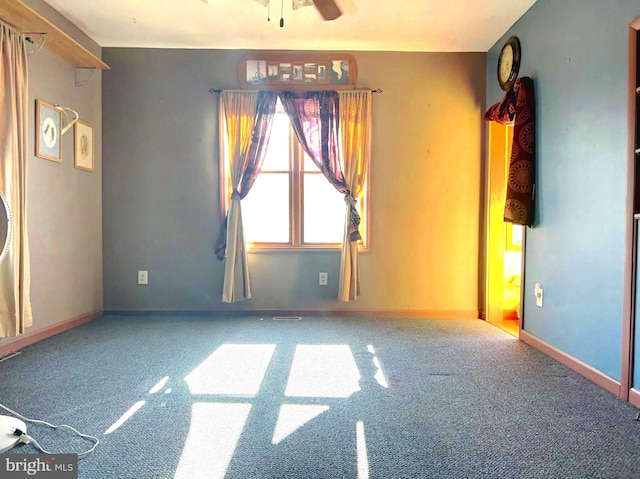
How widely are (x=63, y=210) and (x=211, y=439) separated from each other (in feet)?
7.86

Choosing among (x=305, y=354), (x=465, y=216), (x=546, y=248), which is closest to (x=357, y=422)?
(x=305, y=354)

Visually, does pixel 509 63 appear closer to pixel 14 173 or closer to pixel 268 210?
pixel 268 210

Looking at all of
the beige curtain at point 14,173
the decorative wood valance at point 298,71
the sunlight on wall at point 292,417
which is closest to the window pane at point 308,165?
the decorative wood valance at point 298,71

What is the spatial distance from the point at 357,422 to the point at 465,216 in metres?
2.43

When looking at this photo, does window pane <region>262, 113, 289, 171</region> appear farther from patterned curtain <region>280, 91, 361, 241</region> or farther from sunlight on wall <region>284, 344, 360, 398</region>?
sunlight on wall <region>284, 344, 360, 398</region>

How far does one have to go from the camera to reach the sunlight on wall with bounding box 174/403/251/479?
1274 millimetres

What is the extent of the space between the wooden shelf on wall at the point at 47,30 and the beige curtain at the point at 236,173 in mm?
1050

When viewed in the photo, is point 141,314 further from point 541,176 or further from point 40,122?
point 541,176

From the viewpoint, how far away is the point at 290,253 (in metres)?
3.51

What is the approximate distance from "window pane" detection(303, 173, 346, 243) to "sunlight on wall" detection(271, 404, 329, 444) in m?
1.97

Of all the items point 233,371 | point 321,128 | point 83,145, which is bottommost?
point 233,371

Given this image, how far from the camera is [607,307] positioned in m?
1.97

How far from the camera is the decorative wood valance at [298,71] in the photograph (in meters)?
3.42

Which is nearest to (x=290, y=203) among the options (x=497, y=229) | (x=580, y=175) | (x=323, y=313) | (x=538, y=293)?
(x=323, y=313)
